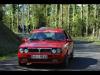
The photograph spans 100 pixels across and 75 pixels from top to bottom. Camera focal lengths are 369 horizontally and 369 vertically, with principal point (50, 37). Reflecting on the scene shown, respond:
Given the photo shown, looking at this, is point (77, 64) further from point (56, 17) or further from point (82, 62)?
point (56, 17)

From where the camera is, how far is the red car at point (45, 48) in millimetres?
7605

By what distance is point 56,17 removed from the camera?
7.12 meters

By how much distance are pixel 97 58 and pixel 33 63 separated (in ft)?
7.57

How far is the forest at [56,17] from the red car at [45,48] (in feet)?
0.94

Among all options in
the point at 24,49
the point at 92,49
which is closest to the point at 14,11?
the point at 24,49

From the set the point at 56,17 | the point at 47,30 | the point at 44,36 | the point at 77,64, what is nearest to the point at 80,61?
the point at 77,64

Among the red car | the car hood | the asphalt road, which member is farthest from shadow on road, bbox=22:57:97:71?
the car hood

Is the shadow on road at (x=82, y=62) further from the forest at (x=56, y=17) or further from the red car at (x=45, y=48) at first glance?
the forest at (x=56, y=17)

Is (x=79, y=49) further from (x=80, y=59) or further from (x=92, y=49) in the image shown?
(x=92, y=49)

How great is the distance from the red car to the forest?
286 millimetres

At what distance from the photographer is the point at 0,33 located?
9281 millimetres

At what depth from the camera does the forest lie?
6891 millimetres

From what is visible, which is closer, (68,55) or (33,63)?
(33,63)
